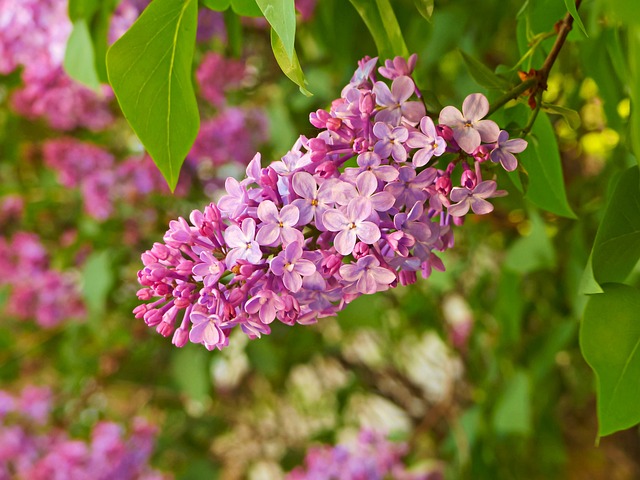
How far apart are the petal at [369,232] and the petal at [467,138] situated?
0.05 m

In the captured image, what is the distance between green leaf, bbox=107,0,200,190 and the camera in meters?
0.40

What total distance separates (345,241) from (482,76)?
119 millimetres

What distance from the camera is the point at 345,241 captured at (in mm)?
338

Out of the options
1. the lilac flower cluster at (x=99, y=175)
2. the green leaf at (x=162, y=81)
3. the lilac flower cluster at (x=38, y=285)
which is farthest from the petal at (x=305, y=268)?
the lilac flower cluster at (x=38, y=285)

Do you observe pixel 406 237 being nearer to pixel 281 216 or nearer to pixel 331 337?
pixel 281 216

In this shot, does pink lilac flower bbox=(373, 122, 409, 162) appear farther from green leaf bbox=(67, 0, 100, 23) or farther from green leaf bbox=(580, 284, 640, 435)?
green leaf bbox=(67, 0, 100, 23)

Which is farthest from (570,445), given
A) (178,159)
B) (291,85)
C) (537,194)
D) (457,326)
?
(178,159)

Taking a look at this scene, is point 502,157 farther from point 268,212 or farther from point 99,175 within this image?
point 99,175

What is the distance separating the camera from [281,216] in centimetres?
34

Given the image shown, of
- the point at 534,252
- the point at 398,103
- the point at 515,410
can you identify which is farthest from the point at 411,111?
the point at 515,410

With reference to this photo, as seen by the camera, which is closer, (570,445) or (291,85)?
(291,85)

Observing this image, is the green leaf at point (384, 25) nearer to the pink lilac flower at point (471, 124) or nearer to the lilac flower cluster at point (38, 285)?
the pink lilac flower at point (471, 124)

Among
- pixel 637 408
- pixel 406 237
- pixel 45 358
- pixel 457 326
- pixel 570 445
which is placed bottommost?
pixel 570 445

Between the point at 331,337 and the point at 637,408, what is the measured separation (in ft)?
4.37
